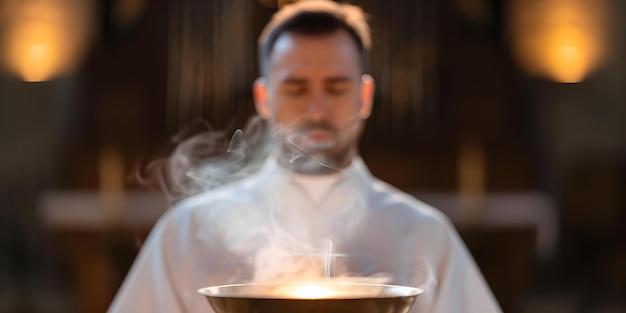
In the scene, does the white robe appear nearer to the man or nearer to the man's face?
the man

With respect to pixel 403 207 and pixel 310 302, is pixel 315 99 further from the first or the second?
pixel 310 302

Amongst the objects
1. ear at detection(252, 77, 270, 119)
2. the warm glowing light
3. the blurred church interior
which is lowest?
the blurred church interior

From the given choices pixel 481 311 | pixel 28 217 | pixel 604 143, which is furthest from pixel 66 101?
pixel 481 311

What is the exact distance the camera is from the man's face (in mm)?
2727

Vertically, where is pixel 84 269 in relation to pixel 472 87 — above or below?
below

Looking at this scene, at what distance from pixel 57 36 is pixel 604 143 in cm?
362

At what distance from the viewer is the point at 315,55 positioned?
290 cm

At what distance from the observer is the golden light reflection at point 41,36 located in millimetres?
6367

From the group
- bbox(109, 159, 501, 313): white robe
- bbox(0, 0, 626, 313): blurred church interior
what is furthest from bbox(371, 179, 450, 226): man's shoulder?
bbox(0, 0, 626, 313): blurred church interior

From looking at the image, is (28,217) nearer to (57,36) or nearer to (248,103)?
(57,36)

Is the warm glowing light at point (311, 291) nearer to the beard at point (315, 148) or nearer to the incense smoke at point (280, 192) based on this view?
the incense smoke at point (280, 192)

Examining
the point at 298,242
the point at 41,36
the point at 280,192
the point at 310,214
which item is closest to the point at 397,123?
the point at 41,36

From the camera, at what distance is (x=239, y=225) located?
2.81 metres

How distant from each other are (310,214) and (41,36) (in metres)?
4.10
